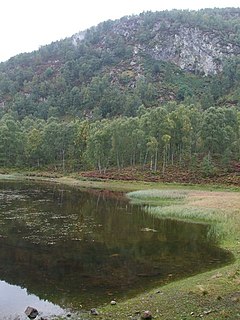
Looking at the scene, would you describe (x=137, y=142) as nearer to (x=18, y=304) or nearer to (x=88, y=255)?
(x=88, y=255)

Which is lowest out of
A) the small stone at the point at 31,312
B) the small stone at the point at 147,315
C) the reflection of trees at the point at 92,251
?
the reflection of trees at the point at 92,251

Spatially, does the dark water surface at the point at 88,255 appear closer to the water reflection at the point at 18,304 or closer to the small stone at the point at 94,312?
the water reflection at the point at 18,304

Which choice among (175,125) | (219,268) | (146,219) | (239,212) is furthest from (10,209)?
(175,125)

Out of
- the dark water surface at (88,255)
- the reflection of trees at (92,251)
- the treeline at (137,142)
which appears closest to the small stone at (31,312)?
the dark water surface at (88,255)

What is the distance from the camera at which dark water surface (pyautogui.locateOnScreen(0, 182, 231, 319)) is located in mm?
21797

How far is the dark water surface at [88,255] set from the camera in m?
21.8

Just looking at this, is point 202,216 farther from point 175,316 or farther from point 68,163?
point 68,163

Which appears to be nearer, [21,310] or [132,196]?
[21,310]

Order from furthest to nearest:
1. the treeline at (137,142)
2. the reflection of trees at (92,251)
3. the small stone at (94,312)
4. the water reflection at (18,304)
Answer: the treeline at (137,142) → the reflection of trees at (92,251) → the water reflection at (18,304) → the small stone at (94,312)

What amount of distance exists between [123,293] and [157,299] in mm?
2533

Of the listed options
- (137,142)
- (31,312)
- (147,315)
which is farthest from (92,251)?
(137,142)

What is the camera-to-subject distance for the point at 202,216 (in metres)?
48.4

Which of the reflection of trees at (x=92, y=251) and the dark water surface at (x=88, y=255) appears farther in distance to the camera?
the reflection of trees at (x=92, y=251)

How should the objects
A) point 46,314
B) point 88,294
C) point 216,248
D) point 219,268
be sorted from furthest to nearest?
1. point 216,248
2. point 219,268
3. point 88,294
4. point 46,314
